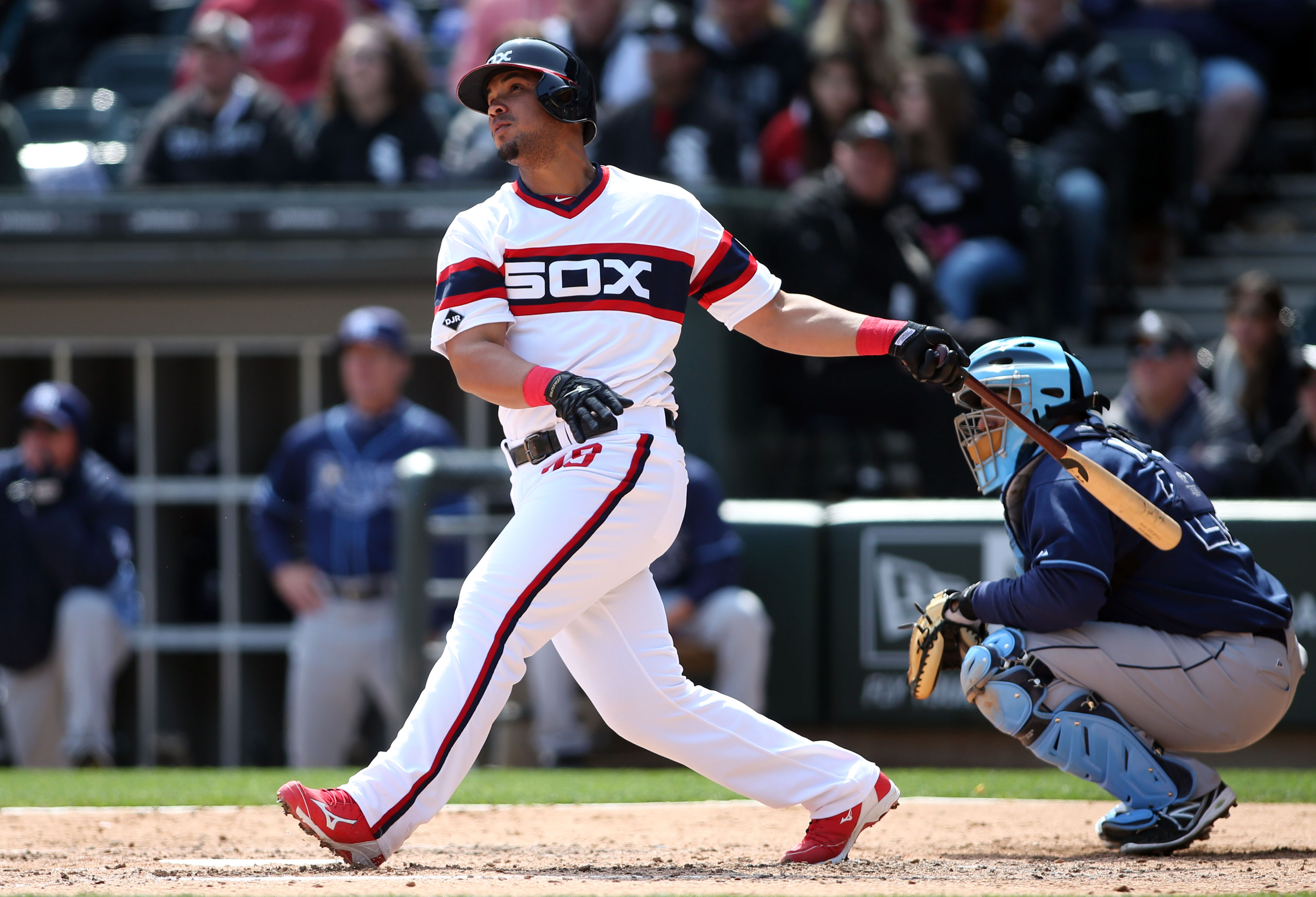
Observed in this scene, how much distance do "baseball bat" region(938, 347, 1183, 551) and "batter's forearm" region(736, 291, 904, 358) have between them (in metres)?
0.22

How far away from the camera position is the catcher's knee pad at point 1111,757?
388 cm

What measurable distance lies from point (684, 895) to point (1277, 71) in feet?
27.8

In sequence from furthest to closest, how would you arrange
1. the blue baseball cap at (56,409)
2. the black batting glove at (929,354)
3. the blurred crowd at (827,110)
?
1. the blurred crowd at (827,110)
2. the blue baseball cap at (56,409)
3. the black batting glove at (929,354)

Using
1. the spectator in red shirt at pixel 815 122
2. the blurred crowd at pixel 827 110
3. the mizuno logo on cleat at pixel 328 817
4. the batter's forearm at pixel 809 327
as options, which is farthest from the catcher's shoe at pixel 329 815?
the spectator in red shirt at pixel 815 122

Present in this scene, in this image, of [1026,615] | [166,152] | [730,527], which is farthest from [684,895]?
[166,152]

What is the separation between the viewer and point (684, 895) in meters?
3.20

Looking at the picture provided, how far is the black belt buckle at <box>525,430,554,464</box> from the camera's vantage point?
364 cm

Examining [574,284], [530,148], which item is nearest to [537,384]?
[574,284]

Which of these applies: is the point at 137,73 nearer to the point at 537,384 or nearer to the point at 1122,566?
the point at 537,384

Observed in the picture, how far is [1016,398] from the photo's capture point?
408cm

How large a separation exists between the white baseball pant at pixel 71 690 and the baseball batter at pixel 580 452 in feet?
13.8

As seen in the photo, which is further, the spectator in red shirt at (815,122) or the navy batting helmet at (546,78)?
the spectator in red shirt at (815,122)

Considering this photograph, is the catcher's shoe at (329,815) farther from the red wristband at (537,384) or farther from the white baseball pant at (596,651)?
the red wristband at (537,384)

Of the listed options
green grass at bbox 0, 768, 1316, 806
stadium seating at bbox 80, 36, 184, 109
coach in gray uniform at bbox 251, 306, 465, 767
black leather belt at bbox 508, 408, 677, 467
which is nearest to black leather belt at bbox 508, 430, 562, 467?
black leather belt at bbox 508, 408, 677, 467
